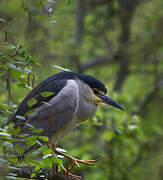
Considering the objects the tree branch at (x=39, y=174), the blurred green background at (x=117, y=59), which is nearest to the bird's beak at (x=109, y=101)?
the tree branch at (x=39, y=174)

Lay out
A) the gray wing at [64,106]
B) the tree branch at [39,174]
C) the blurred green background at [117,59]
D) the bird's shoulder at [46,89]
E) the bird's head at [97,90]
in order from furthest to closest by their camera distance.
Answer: the blurred green background at [117,59] < the bird's head at [97,90] < the gray wing at [64,106] < the bird's shoulder at [46,89] < the tree branch at [39,174]

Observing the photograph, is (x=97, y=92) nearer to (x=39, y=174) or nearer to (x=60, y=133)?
(x=60, y=133)

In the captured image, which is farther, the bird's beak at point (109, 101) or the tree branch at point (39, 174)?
the bird's beak at point (109, 101)

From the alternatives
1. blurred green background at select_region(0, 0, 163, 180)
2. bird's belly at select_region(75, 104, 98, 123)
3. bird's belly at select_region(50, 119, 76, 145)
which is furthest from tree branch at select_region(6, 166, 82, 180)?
blurred green background at select_region(0, 0, 163, 180)

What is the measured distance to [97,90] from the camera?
10.9ft

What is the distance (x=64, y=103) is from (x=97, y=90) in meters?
0.38

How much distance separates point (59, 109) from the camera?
3117 millimetres

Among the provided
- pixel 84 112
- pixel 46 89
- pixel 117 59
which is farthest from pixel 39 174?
pixel 117 59

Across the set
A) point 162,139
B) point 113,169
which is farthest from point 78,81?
point 162,139

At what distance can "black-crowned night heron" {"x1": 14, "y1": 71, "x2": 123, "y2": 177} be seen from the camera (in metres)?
2.91

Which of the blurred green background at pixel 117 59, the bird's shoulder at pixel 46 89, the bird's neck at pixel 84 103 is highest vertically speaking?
the bird's shoulder at pixel 46 89

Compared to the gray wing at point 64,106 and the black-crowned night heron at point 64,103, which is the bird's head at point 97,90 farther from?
the gray wing at point 64,106

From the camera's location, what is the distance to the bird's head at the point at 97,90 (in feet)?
10.7

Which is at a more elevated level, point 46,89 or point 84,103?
point 46,89
